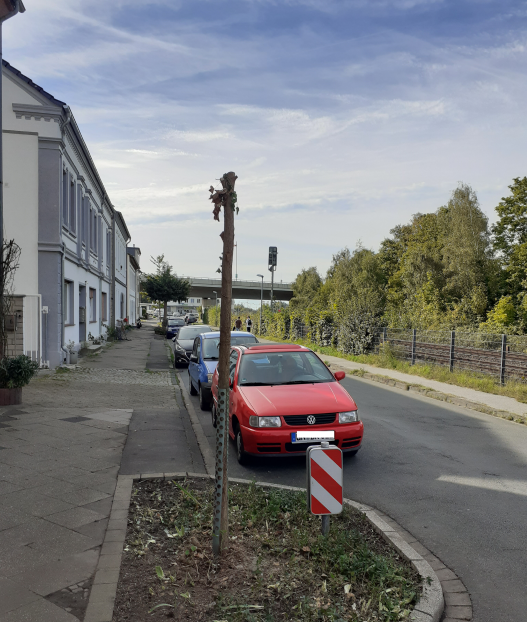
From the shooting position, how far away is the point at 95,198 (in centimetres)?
2739

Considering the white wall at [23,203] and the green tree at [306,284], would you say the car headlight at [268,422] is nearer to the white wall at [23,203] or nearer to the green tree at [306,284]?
the white wall at [23,203]

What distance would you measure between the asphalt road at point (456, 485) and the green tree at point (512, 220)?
107 feet

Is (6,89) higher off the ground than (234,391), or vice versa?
(6,89)

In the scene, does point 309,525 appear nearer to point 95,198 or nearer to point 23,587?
point 23,587

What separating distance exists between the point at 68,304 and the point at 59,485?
1482cm

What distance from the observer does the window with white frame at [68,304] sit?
18656 millimetres

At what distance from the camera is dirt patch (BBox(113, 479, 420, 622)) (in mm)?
3219

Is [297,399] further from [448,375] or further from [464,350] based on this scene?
[464,350]

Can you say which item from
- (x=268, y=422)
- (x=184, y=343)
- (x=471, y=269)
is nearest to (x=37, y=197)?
(x=184, y=343)

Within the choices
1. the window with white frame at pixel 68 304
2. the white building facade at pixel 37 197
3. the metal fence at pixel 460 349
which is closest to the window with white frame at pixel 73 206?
the window with white frame at pixel 68 304

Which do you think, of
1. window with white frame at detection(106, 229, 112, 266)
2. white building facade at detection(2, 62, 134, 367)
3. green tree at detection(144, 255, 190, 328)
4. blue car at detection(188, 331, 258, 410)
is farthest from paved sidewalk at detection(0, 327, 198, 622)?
green tree at detection(144, 255, 190, 328)

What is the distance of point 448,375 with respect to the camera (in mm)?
15516

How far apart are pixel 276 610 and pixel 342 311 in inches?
842

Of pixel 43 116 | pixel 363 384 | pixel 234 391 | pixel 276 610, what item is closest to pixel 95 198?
pixel 43 116
